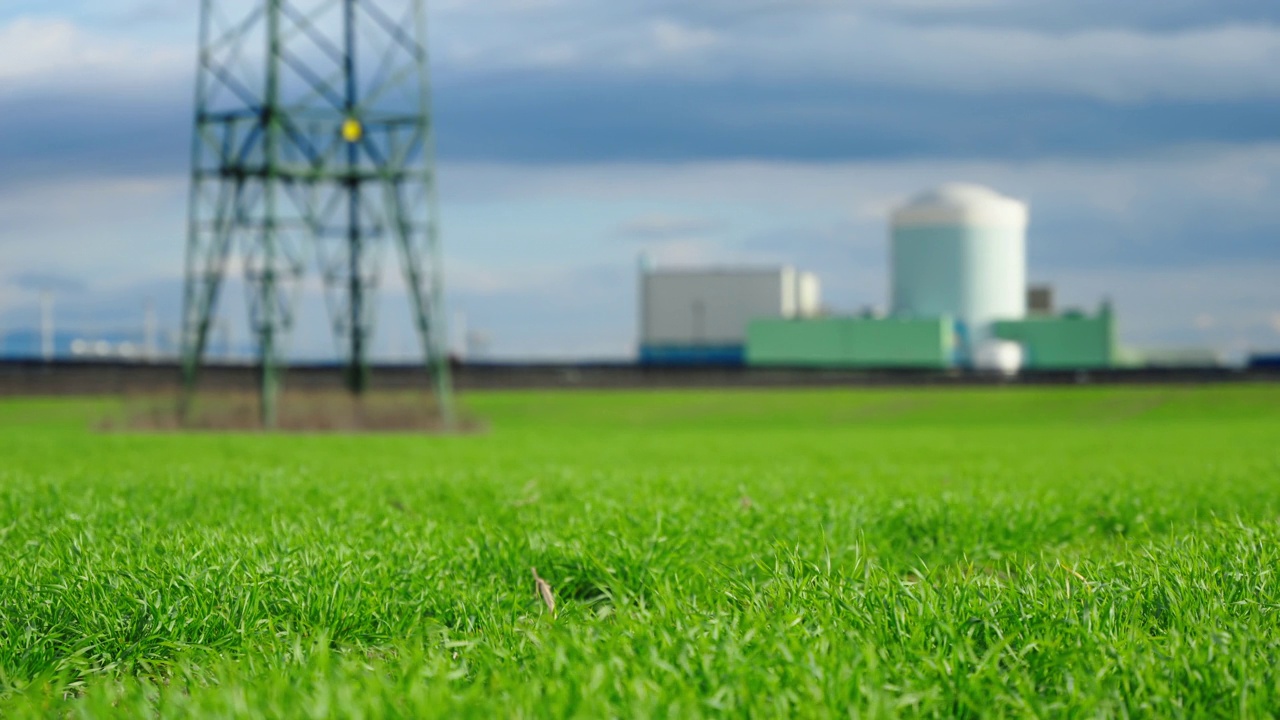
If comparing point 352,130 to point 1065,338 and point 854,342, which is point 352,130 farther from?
point 1065,338

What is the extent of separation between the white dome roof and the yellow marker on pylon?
61373mm

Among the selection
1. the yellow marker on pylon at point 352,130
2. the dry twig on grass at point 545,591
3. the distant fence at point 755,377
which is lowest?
the distant fence at point 755,377

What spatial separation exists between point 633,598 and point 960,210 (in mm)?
83211

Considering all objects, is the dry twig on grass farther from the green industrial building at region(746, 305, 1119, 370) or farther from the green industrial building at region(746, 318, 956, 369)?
the green industrial building at region(746, 305, 1119, 370)

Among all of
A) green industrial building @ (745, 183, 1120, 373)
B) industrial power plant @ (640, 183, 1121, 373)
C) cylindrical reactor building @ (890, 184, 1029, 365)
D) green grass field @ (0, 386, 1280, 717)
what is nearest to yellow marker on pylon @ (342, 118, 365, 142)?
green grass field @ (0, 386, 1280, 717)

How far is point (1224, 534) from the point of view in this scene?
520cm

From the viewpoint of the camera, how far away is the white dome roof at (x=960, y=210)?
84.4 metres

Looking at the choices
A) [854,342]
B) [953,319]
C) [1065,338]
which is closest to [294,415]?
[854,342]

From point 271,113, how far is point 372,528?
80.0 ft

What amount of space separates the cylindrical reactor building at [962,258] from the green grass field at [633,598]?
256 feet

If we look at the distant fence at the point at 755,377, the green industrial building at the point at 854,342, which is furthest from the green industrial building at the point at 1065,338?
the distant fence at the point at 755,377

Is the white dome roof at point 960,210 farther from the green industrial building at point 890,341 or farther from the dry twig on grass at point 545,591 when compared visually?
the dry twig on grass at point 545,591

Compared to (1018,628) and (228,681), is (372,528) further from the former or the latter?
(1018,628)

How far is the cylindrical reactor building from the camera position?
85.0 m
